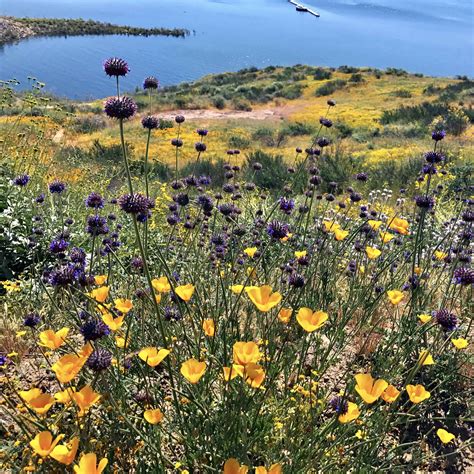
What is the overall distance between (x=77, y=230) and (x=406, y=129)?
19.2 metres

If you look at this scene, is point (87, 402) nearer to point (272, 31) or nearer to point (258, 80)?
point (258, 80)

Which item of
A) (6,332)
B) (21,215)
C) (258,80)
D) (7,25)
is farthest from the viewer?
(7,25)

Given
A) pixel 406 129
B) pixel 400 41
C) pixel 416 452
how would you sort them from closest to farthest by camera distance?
pixel 416 452, pixel 406 129, pixel 400 41

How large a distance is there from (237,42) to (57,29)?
28.9 m

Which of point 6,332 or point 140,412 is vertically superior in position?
point 140,412

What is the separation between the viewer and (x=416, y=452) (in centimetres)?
227

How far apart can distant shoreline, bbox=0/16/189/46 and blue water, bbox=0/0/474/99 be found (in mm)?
2686

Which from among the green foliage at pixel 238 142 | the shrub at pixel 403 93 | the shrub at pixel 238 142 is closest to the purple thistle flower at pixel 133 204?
the green foliage at pixel 238 142

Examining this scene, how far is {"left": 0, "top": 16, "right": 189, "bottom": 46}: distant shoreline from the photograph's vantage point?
6575cm

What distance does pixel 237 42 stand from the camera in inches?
3292

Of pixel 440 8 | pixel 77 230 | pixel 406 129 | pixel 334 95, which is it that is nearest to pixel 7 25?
pixel 334 95

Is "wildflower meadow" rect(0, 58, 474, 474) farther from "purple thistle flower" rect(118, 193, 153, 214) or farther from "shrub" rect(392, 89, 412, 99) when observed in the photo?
"shrub" rect(392, 89, 412, 99)

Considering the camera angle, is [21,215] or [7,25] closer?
[21,215]

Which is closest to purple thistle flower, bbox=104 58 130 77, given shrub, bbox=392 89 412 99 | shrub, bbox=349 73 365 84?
shrub, bbox=392 89 412 99
